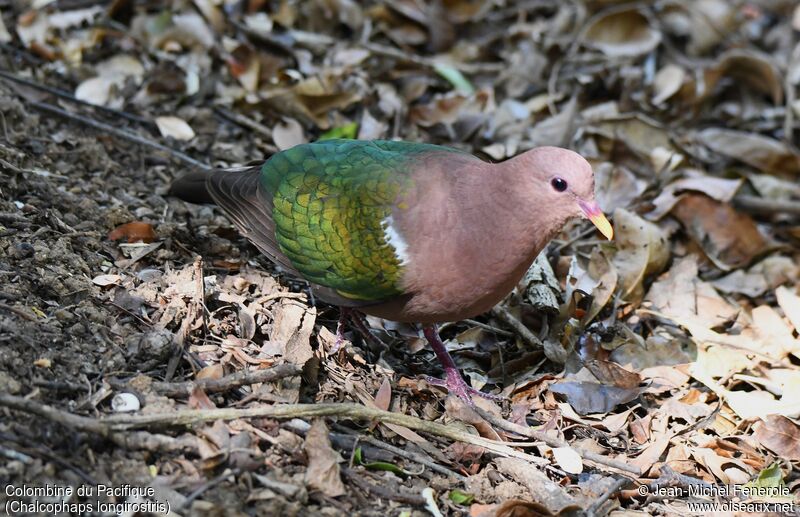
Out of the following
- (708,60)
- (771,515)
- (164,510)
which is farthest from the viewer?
(708,60)

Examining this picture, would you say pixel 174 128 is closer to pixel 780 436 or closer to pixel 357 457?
pixel 357 457

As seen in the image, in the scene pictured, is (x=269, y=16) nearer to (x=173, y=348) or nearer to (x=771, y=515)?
(x=173, y=348)

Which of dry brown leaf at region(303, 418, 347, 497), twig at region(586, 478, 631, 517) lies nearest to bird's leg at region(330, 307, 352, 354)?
dry brown leaf at region(303, 418, 347, 497)

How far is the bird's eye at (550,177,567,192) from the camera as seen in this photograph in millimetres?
3867

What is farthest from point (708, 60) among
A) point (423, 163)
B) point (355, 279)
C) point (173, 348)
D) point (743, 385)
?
point (173, 348)

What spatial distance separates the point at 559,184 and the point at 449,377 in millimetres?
1270

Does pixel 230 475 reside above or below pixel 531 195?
below

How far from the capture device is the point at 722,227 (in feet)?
19.1

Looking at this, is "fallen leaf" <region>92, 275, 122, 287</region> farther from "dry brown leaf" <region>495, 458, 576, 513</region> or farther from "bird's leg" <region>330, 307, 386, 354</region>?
"dry brown leaf" <region>495, 458, 576, 513</region>

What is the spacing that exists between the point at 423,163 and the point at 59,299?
6.14 feet

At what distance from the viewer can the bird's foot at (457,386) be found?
4.44m

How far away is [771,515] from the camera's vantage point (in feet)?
12.3

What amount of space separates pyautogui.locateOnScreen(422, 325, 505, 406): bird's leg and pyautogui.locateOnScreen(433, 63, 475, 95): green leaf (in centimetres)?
270

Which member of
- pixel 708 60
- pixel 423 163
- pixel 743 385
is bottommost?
pixel 743 385
